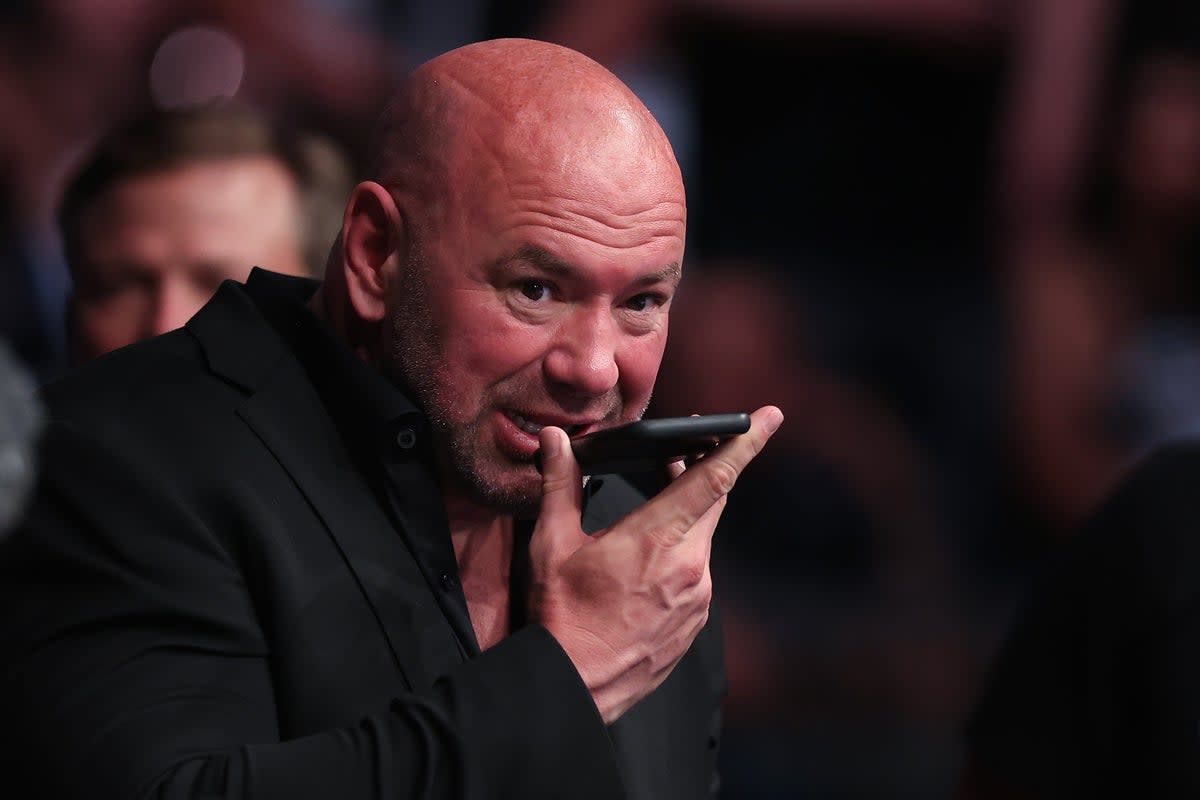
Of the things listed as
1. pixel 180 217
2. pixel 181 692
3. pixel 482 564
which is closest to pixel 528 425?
pixel 482 564

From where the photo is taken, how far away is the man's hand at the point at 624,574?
1436mm

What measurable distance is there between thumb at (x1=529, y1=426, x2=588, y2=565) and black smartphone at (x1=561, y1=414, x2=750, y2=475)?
23mm

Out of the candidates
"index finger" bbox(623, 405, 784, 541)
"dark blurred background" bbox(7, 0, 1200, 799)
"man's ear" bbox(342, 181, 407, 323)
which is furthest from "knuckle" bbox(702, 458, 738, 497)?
"dark blurred background" bbox(7, 0, 1200, 799)

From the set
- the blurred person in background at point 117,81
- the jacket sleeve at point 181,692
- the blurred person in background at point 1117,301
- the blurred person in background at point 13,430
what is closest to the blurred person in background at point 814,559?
the blurred person in background at point 1117,301

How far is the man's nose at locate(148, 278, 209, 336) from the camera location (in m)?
2.25

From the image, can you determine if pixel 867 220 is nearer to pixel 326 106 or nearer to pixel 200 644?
pixel 326 106

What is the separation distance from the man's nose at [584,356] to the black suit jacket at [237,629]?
0.24 metres

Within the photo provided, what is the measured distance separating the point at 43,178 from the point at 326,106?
0.57 metres

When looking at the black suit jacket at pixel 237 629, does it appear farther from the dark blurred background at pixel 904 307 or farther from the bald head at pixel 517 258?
the dark blurred background at pixel 904 307

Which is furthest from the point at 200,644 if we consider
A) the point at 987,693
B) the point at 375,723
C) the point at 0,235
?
the point at 0,235

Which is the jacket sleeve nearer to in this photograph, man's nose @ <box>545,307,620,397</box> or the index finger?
the index finger

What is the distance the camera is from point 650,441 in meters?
1.46

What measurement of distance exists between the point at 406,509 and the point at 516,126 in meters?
0.42

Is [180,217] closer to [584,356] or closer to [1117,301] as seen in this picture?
[584,356]
